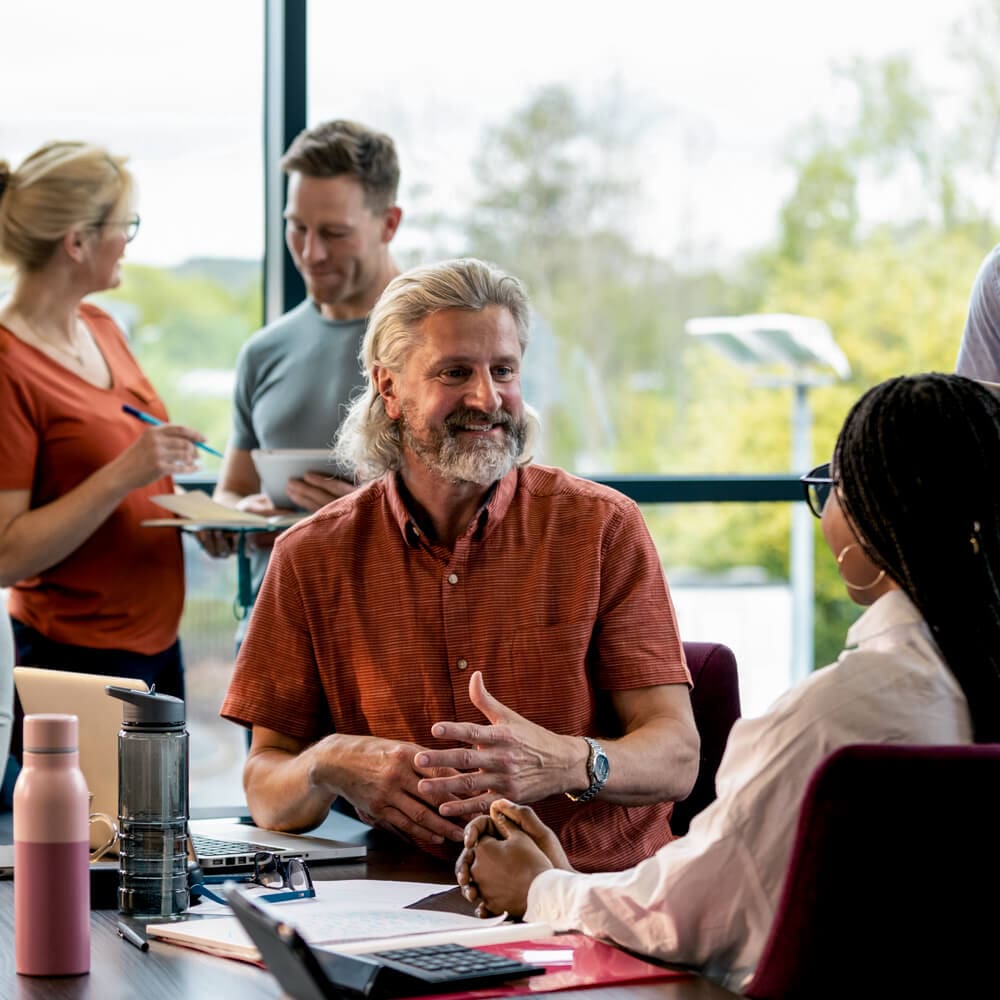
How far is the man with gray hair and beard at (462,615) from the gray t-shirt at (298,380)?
0.77 m

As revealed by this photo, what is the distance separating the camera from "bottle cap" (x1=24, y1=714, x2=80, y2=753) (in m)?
1.38

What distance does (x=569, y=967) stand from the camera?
1.42 metres

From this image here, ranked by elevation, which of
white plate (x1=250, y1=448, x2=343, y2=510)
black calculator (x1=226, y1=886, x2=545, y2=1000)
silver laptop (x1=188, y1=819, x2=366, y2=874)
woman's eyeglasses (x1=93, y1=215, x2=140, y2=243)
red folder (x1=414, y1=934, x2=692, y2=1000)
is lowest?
silver laptop (x1=188, y1=819, x2=366, y2=874)

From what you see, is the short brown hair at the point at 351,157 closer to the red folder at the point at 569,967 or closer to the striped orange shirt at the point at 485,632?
the striped orange shirt at the point at 485,632

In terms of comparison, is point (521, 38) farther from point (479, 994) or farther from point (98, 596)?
point (479, 994)

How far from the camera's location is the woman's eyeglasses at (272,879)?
5.54 feet

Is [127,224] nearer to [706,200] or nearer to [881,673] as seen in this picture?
[881,673]

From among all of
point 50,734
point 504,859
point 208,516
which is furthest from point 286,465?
point 50,734

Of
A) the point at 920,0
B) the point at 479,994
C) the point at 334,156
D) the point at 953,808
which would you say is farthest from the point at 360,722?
the point at 920,0

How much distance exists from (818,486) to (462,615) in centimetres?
66

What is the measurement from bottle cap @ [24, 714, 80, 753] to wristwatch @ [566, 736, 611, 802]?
2.56ft

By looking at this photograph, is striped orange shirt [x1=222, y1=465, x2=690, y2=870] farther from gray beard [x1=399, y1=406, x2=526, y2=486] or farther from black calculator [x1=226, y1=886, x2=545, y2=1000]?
black calculator [x1=226, y1=886, x2=545, y2=1000]

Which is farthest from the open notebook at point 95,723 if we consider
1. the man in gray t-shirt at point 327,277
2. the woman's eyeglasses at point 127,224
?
the woman's eyeglasses at point 127,224

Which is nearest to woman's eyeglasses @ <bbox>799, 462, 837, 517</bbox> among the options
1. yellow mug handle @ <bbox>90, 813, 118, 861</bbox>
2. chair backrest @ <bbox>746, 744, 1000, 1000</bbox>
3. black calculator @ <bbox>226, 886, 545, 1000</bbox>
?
chair backrest @ <bbox>746, 744, 1000, 1000</bbox>
